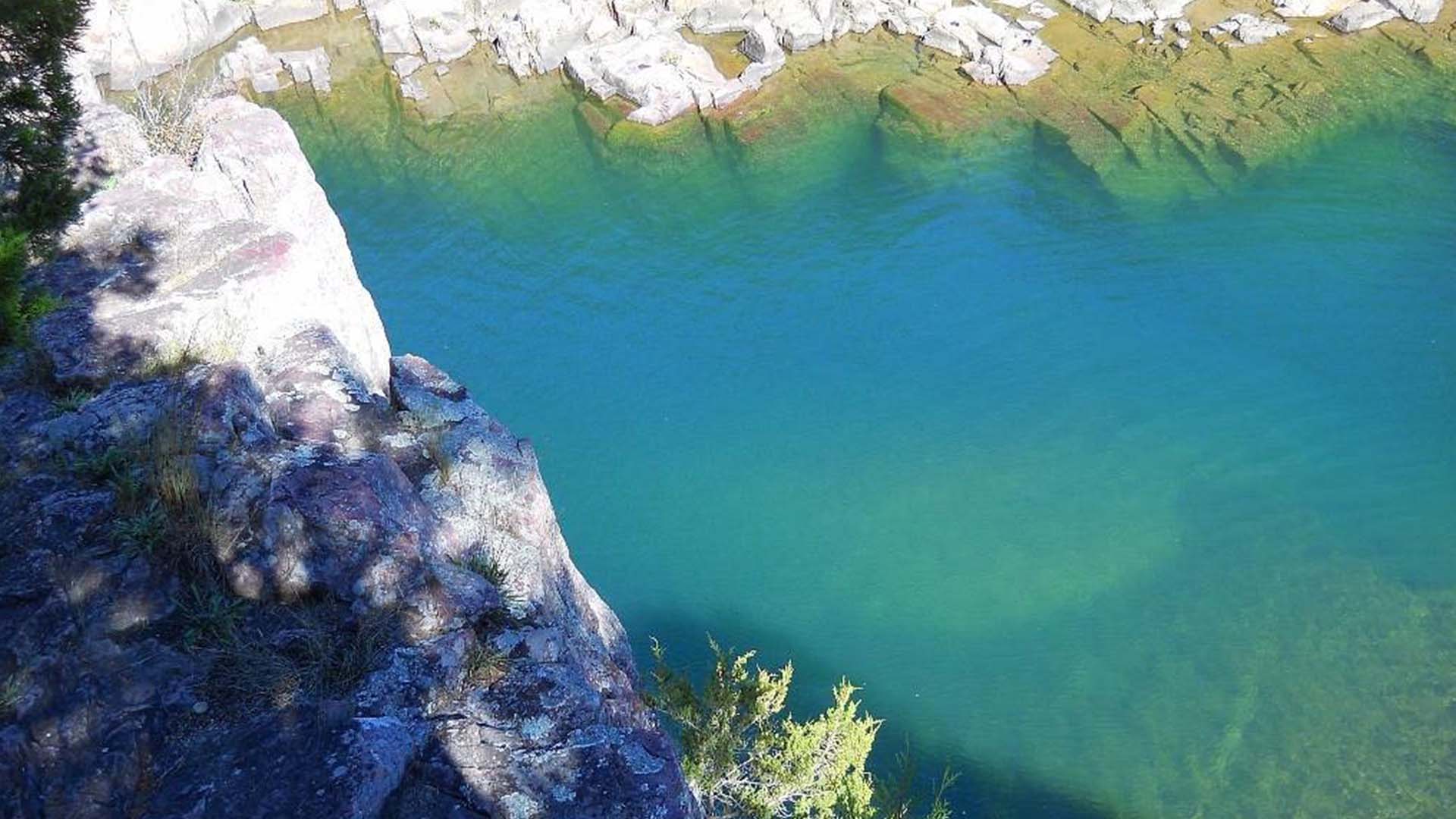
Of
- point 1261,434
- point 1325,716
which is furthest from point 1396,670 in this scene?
point 1261,434

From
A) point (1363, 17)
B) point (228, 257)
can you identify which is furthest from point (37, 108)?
point (1363, 17)

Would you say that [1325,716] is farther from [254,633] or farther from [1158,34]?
[1158,34]

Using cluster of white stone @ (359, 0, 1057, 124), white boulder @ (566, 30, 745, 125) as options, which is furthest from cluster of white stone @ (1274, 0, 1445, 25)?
white boulder @ (566, 30, 745, 125)

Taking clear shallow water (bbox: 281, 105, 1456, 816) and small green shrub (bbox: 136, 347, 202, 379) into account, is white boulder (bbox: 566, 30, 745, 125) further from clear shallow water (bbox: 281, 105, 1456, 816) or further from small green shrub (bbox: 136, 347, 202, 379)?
small green shrub (bbox: 136, 347, 202, 379)

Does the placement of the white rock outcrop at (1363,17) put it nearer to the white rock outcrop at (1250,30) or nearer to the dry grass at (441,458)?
the white rock outcrop at (1250,30)

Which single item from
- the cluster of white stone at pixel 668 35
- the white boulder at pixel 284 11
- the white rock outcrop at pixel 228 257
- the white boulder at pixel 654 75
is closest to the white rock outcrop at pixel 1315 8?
the cluster of white stone at pixel 668 35

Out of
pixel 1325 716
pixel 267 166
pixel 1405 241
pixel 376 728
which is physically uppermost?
pixel 267 166

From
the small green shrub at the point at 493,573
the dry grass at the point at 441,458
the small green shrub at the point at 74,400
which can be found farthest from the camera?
the dry grass at the point at 441,458
